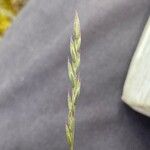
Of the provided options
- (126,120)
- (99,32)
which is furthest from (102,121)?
(99,32)

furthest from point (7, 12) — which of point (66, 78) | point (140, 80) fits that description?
point (140, 80)

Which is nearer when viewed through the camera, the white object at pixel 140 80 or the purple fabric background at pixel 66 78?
the white object at pixel 140 80

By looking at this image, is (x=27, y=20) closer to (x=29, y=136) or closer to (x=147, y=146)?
(x=29, y=136)

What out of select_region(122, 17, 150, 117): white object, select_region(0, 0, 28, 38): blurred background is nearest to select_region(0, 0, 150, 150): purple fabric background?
select_region(122, 17, 150, 117): white object

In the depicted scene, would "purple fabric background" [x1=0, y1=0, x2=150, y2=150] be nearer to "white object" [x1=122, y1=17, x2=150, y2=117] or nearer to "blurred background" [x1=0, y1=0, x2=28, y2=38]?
"white object" [x1=122, y1=17, x2=150, y2=117]

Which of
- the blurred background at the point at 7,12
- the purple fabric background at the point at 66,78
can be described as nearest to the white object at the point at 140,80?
the purple fabric background at the point at 66,78

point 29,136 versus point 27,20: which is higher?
point 27,20

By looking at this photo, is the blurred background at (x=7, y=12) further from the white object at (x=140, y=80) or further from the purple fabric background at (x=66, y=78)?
the white object at (x=140, y=80)

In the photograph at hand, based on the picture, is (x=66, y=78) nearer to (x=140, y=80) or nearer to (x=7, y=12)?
(x=140, y=80)
